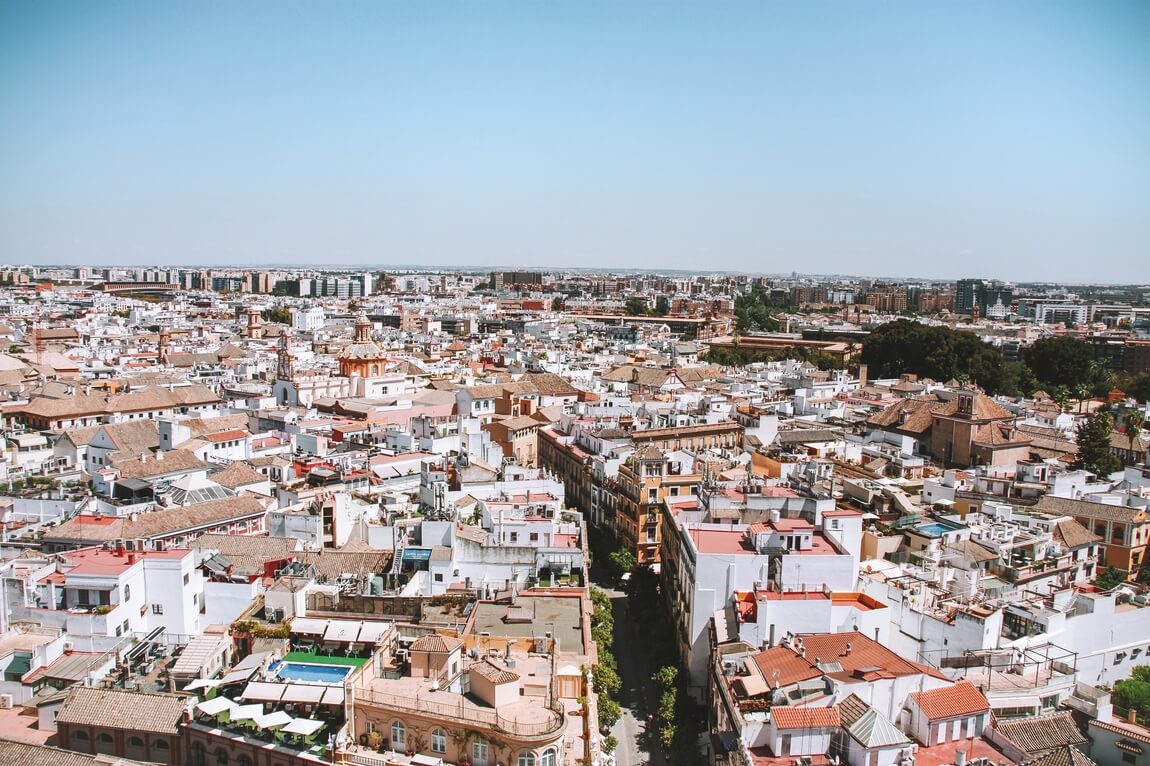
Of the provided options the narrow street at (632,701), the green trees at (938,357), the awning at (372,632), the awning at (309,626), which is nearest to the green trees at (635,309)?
the green trees at (938,357)

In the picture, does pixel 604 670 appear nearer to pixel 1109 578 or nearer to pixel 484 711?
pixel 484 711

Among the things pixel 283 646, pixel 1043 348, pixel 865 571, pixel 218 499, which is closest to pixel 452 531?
pixel 283 646

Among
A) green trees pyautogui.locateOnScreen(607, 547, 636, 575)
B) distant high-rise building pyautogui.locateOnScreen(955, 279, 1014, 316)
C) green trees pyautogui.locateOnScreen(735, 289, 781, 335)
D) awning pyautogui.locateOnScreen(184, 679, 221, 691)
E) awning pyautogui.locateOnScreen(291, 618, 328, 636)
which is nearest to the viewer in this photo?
awning pyautogui.locateOnScreen(184, 679, 221, 691)

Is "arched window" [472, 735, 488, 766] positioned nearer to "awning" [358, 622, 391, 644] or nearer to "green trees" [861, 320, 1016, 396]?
"awning" [358, 622, 391, 644]

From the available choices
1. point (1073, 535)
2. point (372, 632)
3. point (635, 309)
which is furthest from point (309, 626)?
point (635, 309)

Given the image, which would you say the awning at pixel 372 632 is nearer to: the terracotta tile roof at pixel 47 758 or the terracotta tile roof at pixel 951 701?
the terracotta tile roof at pixel 47 758

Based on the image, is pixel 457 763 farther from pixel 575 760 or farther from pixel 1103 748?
pixel 1103 748

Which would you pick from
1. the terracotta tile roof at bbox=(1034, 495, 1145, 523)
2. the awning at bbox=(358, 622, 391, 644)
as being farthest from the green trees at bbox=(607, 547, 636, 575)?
the terracotta tile roof at bbox=(1034, 495, 1145, 523)
